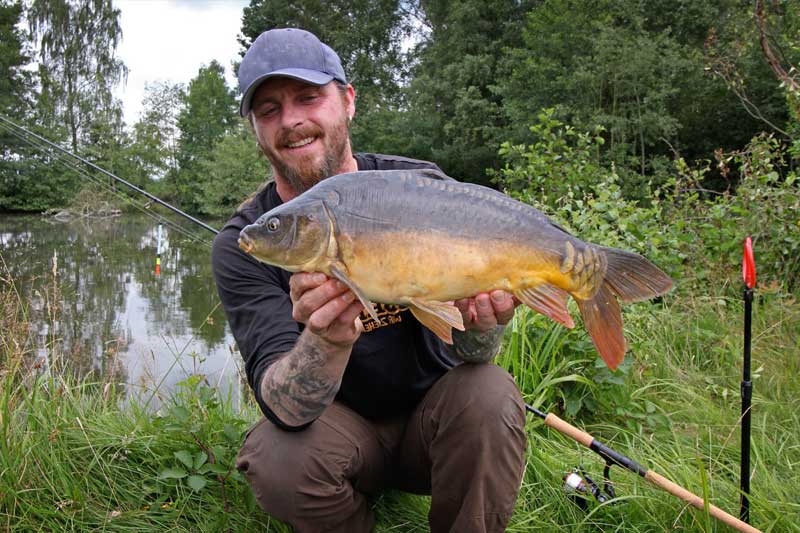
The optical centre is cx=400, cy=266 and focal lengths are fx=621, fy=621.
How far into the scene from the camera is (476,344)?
71.9 inches

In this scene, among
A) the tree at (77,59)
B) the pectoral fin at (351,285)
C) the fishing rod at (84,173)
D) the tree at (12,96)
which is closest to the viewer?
the pectoral fin at (351,285)

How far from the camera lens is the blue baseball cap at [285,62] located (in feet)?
6.31

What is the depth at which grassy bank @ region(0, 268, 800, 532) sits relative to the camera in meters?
1.97

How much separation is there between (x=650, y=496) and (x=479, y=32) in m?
20.4

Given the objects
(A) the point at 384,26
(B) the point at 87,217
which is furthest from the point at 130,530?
(A) the point at 384,26

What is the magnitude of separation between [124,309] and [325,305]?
7486 millimetres

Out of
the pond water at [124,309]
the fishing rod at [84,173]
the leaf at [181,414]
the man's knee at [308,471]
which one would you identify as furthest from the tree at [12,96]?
the man's knee at [308,471]

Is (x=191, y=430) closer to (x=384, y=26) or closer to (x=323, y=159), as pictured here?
(x=323, y=159)

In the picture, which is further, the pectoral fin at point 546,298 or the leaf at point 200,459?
the leaf at point 200,459

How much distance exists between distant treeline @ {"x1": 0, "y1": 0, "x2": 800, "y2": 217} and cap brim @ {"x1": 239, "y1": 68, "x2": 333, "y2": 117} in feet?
11.2

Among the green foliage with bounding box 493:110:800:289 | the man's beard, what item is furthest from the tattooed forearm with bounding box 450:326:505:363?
the green foliage with bounding box 493:110:800:289

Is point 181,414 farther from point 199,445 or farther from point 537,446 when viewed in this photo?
point 537,446

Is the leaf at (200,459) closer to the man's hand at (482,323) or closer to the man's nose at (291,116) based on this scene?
the man's hand at (482,323)

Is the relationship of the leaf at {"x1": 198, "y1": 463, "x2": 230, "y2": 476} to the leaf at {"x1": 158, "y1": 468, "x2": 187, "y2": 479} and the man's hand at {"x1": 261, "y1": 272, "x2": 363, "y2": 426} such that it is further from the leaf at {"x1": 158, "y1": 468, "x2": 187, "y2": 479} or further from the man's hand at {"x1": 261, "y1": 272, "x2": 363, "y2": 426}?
the man's hand at {"x1": 261, "y1": 272, "x2": 363, "y2": 426}
